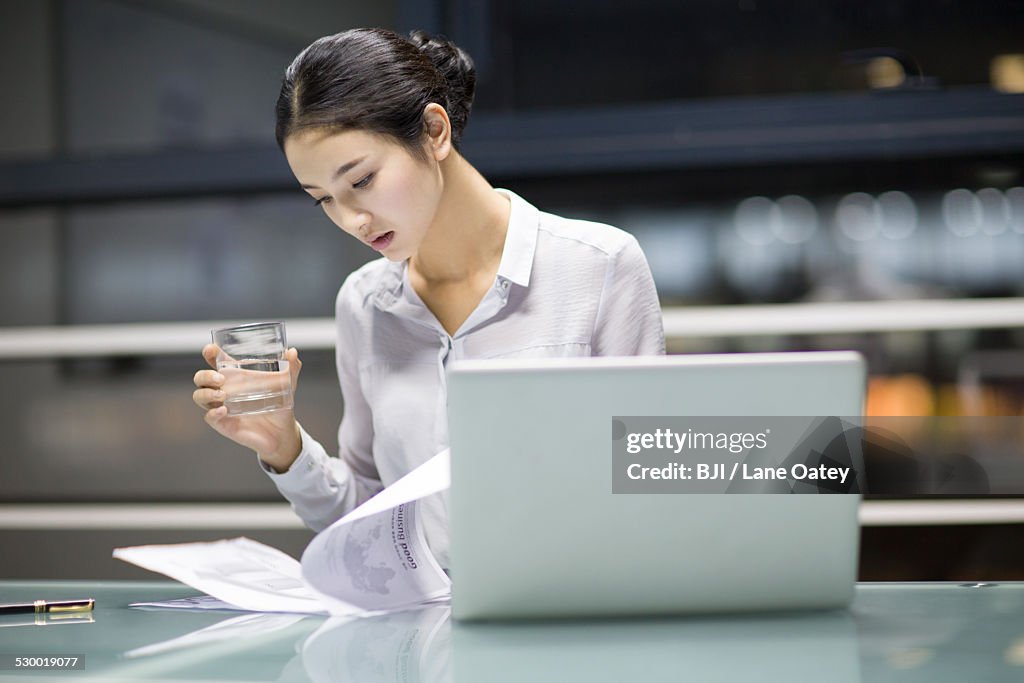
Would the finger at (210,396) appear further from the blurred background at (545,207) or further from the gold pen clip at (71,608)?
the blurred background at (545,207)

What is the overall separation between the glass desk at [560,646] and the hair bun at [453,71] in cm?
78

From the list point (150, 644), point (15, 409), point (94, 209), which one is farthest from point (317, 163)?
point (15, 409)

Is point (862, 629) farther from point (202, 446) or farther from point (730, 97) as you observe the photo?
point (202, 446)

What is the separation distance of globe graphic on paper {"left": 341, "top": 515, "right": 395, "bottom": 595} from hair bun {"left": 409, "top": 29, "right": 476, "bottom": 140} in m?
0.67

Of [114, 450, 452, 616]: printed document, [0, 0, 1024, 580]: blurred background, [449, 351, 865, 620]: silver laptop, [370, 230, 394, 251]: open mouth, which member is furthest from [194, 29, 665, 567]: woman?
[0, 0, 1024, 580]: blurred background

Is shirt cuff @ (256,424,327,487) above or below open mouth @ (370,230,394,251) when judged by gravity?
below

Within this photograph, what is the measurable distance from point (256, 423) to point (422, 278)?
38 centimetres

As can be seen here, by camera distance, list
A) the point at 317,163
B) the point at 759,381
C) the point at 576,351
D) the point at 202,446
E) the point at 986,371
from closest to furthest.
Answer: the point at 759,381, the point at 317,163, the point at 576,351, the point at 986,371, the point at 202,446

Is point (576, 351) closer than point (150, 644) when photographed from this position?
No

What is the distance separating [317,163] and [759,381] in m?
0.70

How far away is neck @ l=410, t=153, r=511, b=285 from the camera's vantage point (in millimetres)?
1492

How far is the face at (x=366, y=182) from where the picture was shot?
1306 millimetres

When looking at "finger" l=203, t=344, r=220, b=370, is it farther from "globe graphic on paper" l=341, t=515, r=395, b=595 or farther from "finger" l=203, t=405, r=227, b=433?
"globe graphic on paper" l=341, t=515, r=395, b=595

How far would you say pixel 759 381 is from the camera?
0.82m
